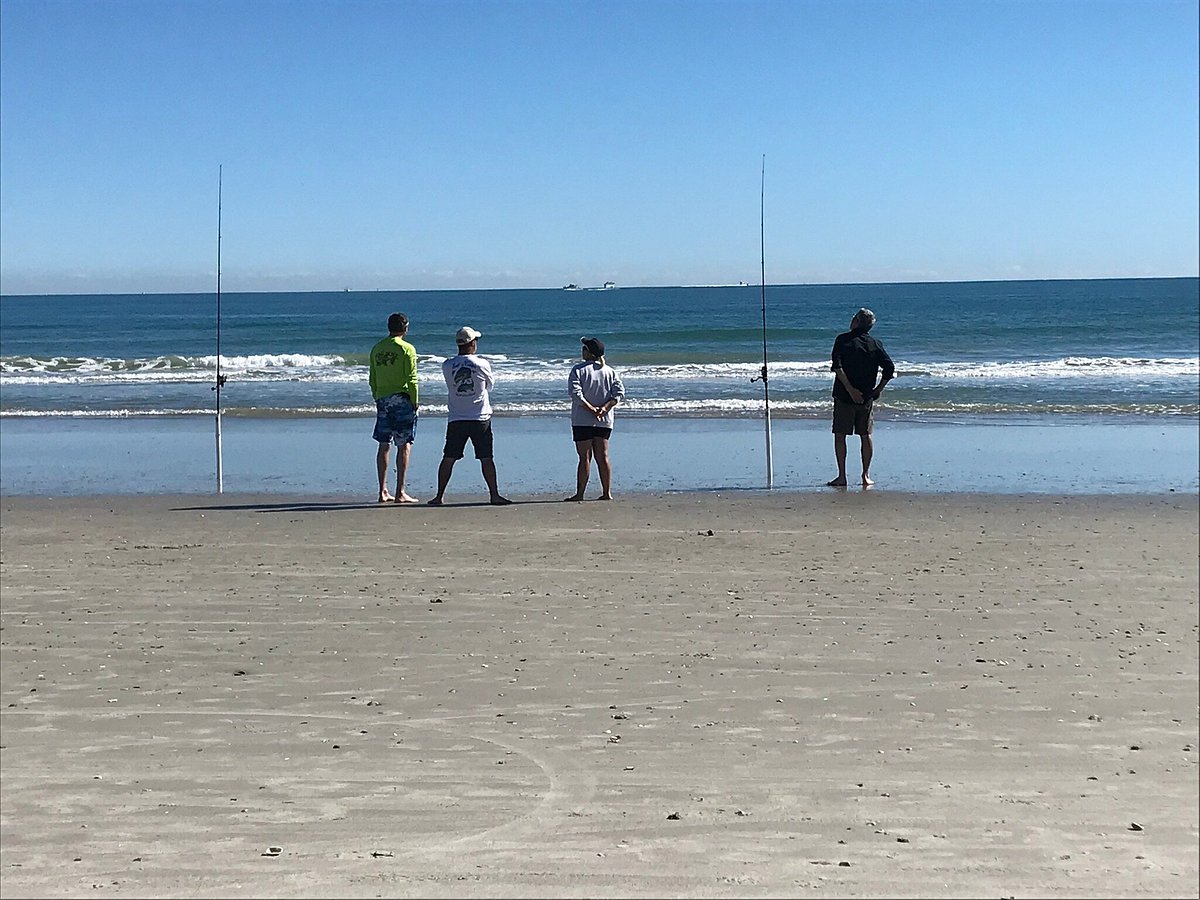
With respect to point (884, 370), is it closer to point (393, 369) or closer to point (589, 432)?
point (589, 432)

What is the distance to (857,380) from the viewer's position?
405 inches

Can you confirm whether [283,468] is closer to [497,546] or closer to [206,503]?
[206,503]

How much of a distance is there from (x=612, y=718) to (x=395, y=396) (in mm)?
5451

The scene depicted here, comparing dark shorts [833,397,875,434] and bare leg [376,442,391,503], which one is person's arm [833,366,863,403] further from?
bare leg [376,442,391,503]

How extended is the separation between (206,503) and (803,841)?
749 cm

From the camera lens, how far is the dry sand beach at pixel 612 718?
3.45 meters

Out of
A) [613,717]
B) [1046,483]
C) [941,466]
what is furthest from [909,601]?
[941,466]

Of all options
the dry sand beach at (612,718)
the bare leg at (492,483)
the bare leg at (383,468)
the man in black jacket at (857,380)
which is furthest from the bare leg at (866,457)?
the bare leg at (383,468)

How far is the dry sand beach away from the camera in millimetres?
3453

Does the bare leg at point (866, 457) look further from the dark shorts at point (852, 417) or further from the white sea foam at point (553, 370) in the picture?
the white sea foam at point (553, 370)

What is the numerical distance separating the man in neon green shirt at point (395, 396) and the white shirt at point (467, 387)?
0.92ft

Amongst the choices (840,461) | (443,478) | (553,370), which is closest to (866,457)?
(840,461)

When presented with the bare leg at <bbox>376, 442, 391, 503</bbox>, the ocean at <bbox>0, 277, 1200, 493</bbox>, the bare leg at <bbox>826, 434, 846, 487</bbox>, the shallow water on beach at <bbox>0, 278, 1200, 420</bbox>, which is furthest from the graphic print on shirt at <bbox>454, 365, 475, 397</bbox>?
the shallow water on beach at <bbox>0, 278, 1200, 420</bbox>

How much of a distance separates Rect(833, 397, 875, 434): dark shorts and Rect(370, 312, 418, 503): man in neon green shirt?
3215mm
